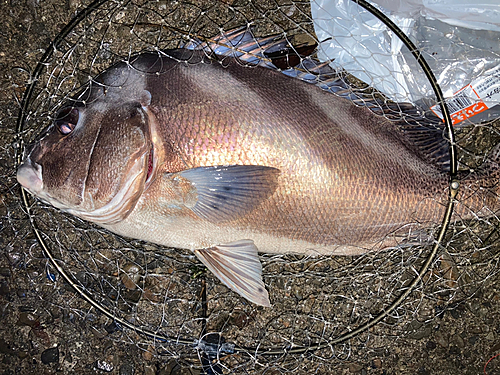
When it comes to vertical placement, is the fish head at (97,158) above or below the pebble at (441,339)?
above

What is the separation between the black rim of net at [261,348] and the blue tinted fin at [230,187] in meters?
0.72

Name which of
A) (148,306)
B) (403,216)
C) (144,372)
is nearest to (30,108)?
(148,306)

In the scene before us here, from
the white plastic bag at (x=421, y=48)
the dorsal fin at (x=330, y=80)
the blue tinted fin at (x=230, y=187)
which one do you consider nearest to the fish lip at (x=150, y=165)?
the blue tinted fin at (x=230, y=187)

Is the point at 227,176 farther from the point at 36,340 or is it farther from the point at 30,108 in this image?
the point at 36,340

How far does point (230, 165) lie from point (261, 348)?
1099 mm

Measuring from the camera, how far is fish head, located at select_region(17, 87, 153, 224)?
1.38 metres

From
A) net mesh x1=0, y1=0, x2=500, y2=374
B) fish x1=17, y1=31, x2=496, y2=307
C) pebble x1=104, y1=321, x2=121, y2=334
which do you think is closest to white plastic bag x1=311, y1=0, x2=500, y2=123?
net mesh x1=0, y1=0, x2=500, y2=374

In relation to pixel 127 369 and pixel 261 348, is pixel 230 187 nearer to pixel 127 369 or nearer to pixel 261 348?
pixel 261 348

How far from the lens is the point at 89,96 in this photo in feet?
4.84

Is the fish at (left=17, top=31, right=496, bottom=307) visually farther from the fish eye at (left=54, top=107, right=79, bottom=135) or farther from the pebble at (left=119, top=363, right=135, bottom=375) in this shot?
the pebble at (left=119, top=363, right=135, bottom=375)

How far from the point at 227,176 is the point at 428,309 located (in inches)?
53.3

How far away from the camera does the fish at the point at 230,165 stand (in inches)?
54.6

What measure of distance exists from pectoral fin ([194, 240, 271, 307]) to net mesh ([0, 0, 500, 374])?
0.82 ft

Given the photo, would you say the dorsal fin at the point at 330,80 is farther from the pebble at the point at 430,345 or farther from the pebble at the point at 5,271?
the pebble at the point at 5,271
